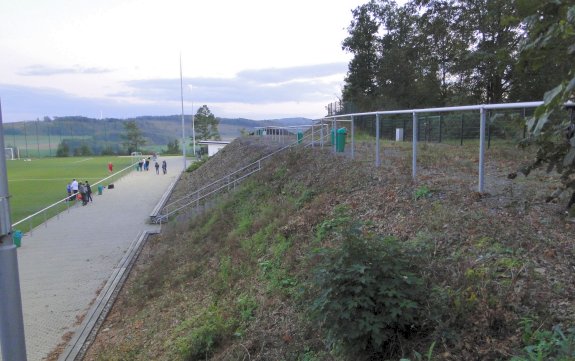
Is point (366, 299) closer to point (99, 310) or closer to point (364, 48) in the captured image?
point (99, 310)

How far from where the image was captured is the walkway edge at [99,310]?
29.4ft

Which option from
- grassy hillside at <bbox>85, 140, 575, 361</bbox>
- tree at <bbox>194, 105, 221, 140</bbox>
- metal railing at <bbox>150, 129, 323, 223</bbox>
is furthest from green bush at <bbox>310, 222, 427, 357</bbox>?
tree at <bbox>194, 105, 221, 140</bbox>

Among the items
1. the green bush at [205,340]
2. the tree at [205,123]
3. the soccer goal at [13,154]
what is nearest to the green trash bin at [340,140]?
the green bush at [205,340]

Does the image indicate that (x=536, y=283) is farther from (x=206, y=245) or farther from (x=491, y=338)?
(x=206, y=245)

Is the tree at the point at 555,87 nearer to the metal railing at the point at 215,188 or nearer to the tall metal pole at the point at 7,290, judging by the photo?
the tall metal pole at the point at 7,290

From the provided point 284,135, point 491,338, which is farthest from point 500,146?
point 284,135

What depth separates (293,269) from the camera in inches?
257

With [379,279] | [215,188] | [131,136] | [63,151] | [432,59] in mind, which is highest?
[432,59]

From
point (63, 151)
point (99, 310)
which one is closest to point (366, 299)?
point (99, 310)

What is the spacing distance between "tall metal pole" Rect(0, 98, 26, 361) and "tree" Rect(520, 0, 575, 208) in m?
3.73

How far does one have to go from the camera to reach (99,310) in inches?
437

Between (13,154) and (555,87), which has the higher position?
(555,87)

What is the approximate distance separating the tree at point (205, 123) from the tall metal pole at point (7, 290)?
106 m

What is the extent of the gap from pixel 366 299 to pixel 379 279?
0.70 feet
